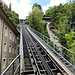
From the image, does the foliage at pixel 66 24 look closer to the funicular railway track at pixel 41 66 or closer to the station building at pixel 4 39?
the station building at pixel 4 39

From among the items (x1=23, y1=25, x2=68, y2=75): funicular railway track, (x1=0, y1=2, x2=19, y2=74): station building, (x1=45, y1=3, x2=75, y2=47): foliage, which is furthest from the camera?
(x1=45, y1=3, x2=75, y2=47): foliage

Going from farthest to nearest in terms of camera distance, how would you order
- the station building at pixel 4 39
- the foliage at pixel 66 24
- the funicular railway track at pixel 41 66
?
the foliage at pixel 66 24, the station building at pixel 4 39, the funicular railway track at pixel 41 66

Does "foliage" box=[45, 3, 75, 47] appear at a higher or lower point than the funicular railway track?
higher

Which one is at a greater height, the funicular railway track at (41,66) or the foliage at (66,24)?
the foliage at (66,24)

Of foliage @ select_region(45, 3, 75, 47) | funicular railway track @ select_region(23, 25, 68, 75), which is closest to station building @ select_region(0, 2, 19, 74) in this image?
funicular railway track @ select_region(23, 25, 68, 75)

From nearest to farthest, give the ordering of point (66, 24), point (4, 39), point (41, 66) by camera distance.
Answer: point (41, 66) < point (4, 39) < point (66, 24)

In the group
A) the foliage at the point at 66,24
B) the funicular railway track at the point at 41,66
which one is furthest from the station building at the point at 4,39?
the foliage at the point at 66,24

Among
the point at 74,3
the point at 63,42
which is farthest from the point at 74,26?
the point at 63,42

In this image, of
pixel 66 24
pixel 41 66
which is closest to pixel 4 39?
pixel 41 66

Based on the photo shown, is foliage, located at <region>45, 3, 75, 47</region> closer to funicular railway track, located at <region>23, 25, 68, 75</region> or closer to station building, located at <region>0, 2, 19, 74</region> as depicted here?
→ station building, located at <region>0, 2, 19, 74</region>

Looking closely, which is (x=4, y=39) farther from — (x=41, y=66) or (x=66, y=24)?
(x=66, y=24)

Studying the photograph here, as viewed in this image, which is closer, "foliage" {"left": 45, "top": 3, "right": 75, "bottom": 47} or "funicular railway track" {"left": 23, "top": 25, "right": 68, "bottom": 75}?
"funicular railway track" {"left": 23, "top": 25, "right": 68, "bottom": 75}

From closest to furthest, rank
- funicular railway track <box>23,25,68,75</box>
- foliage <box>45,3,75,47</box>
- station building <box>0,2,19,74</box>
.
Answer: funicular railway track <box>23,25,68,75</box> → station building <box>0,2,19,74</box> → foliage <box>45,3,75,47</box>

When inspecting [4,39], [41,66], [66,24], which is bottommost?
[41,66]
